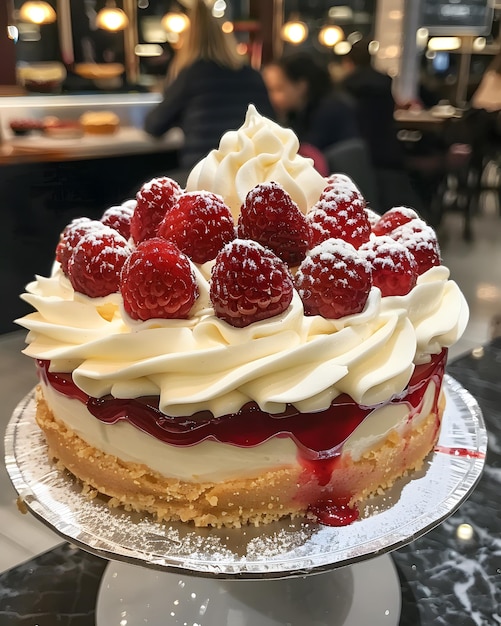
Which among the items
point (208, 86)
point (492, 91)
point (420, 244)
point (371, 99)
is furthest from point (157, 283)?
point (492, 91)

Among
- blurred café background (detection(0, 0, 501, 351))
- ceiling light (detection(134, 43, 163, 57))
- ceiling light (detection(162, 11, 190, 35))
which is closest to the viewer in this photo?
blurred café background (detection(0, 0, 501, 351))

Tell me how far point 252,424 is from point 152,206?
0.55 meters

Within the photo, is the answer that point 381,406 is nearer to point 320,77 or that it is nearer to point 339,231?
point 339,231

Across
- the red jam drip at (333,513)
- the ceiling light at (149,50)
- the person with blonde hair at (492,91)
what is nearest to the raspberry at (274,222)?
the red jam drip at (333,513)

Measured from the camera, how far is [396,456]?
119cm

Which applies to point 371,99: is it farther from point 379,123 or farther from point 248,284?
point 248,284

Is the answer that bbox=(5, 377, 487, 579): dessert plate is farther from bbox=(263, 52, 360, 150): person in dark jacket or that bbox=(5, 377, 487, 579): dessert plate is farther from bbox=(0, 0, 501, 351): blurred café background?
bbox=(263, 52, 360, 150): person in dark jacket

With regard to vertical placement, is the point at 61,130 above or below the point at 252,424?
below

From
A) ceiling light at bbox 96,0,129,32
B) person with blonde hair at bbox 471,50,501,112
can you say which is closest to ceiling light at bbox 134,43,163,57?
ceiling light at bbox 96,0,129,32

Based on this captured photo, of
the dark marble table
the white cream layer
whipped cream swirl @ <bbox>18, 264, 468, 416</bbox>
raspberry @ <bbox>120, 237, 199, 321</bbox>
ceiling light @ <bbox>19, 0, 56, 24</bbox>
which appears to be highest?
ceiling light @ <bbox>19, 0, 56, 24</bbox>

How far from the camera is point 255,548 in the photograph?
3.40ft

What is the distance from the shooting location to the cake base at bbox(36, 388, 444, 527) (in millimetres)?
1089

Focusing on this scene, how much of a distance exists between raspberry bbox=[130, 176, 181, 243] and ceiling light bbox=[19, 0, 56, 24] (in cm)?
667

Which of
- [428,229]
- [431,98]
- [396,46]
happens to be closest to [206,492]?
[428,229]
